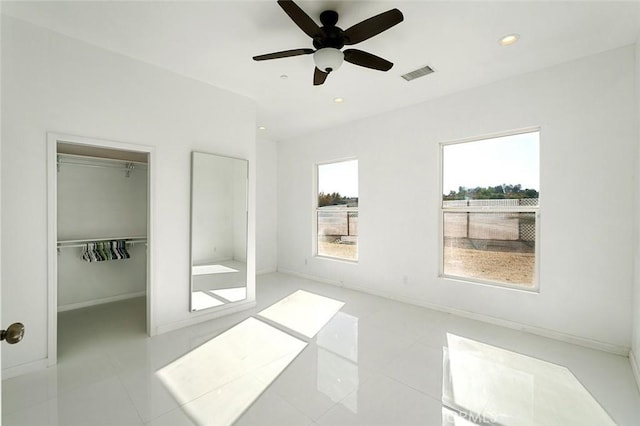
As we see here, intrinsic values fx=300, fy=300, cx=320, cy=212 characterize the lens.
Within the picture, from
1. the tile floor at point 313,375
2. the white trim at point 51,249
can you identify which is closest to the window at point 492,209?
the tile floor at point 313,375

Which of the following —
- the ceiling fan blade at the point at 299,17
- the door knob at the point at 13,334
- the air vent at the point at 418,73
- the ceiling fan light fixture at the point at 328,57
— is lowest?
the door knob at the point at 13,334

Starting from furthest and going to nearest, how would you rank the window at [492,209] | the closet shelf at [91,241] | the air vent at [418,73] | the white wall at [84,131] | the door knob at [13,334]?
the closet shelf at [91,241] < the window at [492,209] < the air vent at [418,73] < the white wall at [84,131] < the door knob at [13,334]

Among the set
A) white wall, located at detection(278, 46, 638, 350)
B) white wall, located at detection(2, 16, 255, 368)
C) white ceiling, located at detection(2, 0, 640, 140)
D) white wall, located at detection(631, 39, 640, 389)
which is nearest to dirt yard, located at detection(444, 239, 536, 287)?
white wall, located at detection(278, 46, 638, 350)

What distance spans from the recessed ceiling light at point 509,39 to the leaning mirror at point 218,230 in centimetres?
310

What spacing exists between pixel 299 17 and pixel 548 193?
3075mm

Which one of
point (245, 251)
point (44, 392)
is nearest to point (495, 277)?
point (245, 251)

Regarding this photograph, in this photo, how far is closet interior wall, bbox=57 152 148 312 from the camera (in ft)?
12.8

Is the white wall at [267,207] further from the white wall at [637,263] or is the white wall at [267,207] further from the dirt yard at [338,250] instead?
the white wall at [637,263]

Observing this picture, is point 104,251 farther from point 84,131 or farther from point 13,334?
point 13,334

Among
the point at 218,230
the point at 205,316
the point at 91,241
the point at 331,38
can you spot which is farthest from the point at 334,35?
the point at 91,241

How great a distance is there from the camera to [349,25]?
2.58m

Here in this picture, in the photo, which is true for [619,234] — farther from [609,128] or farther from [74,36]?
[74,36]

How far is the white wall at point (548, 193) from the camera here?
2887 mm

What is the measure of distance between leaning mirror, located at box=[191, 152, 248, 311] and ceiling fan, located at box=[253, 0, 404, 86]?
5.43 ft
